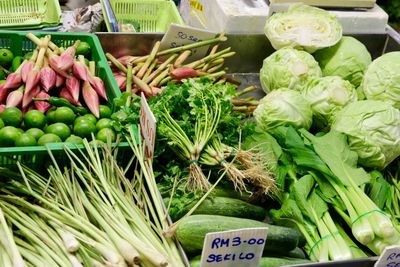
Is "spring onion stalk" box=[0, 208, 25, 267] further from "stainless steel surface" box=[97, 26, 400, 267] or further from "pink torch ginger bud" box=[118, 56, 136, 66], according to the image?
"stainless steel surface" box=[97, 26, 400, 267]

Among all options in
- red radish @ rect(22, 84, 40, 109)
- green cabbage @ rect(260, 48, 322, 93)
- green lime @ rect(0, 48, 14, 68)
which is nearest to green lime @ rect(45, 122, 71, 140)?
red radish @ rect(22, 84, 40, 109)

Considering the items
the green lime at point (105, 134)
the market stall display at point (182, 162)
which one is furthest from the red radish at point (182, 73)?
the green lime at point (105, 134)

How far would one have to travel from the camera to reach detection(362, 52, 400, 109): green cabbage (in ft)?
8.91

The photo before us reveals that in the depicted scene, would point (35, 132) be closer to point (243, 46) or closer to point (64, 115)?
point (64, 115)

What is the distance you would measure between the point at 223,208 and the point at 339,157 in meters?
0.59

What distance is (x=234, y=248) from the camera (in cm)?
171

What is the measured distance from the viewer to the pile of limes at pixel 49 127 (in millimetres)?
2191

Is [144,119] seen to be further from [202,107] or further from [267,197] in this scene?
[267,197]

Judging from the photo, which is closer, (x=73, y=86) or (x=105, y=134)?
(x=105, y=134)

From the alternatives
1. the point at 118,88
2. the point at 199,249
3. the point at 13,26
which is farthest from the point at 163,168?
the point at 13,26

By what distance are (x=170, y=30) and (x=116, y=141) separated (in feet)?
3.38

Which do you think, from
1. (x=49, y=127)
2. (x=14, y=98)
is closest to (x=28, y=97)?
(x=14, y=98)

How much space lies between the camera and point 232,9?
328 centimetres

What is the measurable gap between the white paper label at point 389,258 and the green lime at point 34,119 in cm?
153
